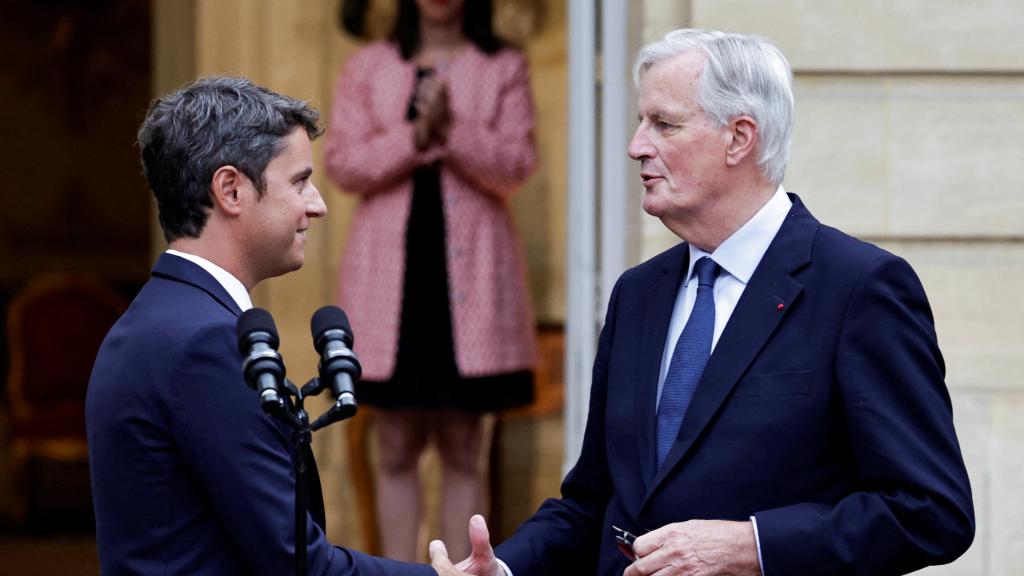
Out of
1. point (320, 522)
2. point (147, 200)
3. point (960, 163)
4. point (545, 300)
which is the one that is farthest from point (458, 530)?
point (147, 200)

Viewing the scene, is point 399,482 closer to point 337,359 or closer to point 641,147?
point 641,147

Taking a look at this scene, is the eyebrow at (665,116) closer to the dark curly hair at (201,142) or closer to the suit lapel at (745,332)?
the suit lapel at (745,332)

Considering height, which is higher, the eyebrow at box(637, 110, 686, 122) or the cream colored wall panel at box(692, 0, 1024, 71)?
the cream colored wall panel at box(692, 0, 1024, 71)

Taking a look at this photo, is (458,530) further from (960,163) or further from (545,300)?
(960,163)

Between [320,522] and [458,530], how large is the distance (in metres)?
2.60

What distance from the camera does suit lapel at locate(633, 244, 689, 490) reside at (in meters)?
2.76

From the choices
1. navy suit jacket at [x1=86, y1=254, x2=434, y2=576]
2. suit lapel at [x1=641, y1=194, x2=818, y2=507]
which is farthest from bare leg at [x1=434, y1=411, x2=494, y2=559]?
navy suit jacket at [x1=86, y1=254, x2=434, y2=576]

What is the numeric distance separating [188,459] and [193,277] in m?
0.31

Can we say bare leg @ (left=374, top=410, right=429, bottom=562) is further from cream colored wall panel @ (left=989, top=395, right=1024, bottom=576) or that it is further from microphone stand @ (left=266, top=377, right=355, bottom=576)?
microphone stand @ (left=266, top=377, right=355, bottom=576)

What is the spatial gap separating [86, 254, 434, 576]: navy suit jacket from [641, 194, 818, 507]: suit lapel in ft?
2.05

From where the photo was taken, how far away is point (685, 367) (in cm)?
277

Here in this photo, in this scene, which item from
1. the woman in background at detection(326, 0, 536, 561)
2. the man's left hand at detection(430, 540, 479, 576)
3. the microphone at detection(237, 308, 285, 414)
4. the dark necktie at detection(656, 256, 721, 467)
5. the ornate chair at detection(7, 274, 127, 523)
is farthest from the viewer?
the ornate chair at detection(7, 274, 127, 523)

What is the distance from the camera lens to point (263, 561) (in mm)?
2529

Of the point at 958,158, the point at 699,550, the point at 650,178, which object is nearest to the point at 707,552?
the point at 699,550
